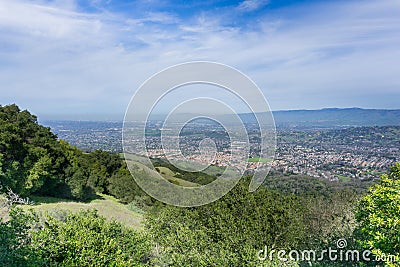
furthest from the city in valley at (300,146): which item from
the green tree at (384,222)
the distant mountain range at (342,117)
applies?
the distant mountain range at (342,117)

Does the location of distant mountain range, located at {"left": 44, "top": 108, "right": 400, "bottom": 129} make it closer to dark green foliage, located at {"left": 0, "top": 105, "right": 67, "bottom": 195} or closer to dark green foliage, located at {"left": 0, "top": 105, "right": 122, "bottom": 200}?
dark green foliage, located at {"left": 0, "top": 105, "right": 122, "bottom": 200}

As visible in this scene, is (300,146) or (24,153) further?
(300,146)

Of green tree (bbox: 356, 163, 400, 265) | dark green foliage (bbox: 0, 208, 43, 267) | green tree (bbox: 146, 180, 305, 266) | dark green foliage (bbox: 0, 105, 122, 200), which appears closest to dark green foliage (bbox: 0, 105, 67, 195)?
dark green foliage (bbox: 0, 105, 122, 200)
